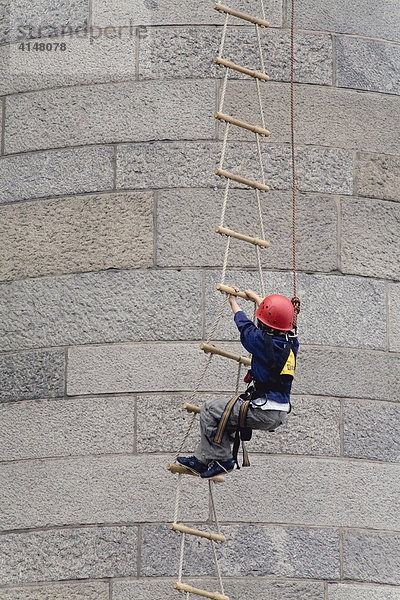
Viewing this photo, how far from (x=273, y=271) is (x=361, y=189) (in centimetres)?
106

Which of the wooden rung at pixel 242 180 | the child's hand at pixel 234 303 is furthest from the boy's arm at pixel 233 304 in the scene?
Answer: the wooden rung at pixel 242 180

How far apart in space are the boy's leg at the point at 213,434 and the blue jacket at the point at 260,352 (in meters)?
0.28

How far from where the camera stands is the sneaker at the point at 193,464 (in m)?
8.31

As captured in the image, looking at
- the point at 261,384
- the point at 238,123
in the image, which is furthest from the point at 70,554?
the point at 238,123

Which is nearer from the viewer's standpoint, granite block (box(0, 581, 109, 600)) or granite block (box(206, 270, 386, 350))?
granite block (box(0, 581, 109, 600))

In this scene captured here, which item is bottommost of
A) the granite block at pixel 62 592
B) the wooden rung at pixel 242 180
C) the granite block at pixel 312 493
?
the granite block at pixel 62 592

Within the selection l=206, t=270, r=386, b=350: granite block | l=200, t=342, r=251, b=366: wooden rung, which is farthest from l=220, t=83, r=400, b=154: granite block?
l=200, t=342, r=251, b=366: wooden rung

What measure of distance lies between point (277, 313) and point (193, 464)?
1.26 meters

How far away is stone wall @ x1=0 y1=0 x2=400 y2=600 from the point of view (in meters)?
8.88

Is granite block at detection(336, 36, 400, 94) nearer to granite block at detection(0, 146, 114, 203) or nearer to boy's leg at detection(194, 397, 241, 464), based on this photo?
granite block at detection(0, 146, 114, 203)

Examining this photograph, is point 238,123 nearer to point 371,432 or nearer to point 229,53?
point 229,53

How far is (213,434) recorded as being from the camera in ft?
26.9

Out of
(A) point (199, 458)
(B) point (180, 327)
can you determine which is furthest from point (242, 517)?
(B) point (180, 327)

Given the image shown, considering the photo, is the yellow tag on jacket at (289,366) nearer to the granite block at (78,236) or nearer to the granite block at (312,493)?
the granite block at (312,493)
